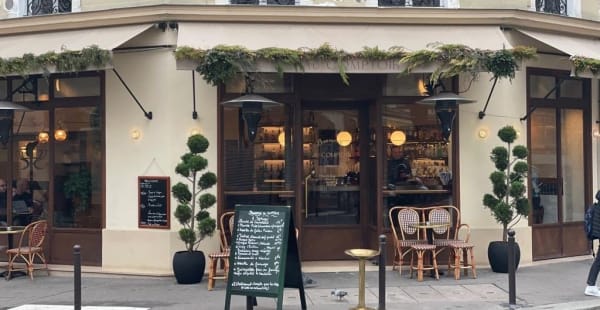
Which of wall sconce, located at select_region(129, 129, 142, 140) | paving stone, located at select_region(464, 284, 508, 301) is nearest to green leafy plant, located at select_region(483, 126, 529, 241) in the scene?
paving stone, located at select_region(464, 284, 508, 301)

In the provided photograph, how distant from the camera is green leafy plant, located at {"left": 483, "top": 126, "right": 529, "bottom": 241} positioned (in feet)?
36.3

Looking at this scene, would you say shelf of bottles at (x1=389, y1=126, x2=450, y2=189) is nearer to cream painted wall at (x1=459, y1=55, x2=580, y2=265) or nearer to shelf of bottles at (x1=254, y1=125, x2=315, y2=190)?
cream painted wall at (x1=459, y1=55, x2=580, y2=265)

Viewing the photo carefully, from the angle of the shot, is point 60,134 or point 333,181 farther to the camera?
point 333,181

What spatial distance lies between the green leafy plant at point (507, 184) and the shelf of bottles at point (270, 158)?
3469 mm

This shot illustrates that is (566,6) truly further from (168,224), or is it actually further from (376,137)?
(168,224)

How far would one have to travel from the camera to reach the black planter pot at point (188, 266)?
10.5 meters

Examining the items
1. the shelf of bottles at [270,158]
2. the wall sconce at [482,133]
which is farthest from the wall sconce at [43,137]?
the wall sconce at [482,133]

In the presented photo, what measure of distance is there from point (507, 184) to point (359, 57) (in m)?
3.22

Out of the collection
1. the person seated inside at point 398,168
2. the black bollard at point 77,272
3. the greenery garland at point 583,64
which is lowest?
the black bollard at point 77,272

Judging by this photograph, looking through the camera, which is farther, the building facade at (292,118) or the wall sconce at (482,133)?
the wall sconce at (482,133)

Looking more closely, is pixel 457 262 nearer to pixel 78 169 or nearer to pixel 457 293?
pixel 457 293

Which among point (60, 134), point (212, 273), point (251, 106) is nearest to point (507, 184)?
point (251, 106)

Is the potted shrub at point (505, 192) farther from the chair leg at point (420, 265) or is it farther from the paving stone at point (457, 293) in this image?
the chair leg at point (420, 265)

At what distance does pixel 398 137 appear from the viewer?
12008 mm
